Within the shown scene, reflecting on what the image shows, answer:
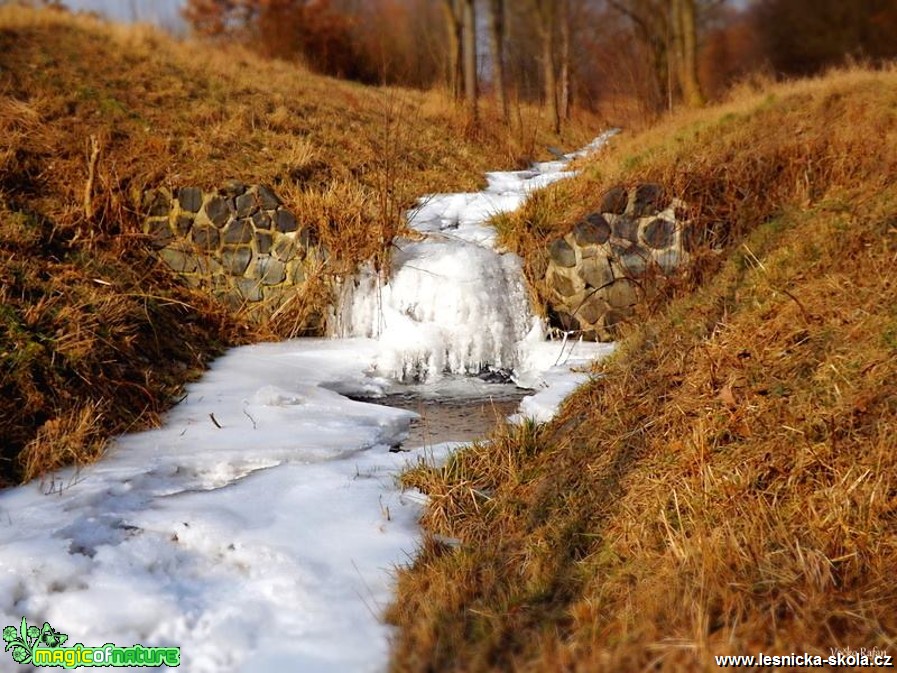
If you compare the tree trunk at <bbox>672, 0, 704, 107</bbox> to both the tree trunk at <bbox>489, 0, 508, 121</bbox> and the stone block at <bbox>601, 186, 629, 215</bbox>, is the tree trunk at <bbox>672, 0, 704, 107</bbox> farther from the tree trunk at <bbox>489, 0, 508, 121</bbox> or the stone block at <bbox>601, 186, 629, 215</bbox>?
the stone block at <bbox>601, 186, 629, 215</bbox>

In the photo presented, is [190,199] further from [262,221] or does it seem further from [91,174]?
[91,174]

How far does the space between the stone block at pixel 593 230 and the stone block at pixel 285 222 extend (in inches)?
104

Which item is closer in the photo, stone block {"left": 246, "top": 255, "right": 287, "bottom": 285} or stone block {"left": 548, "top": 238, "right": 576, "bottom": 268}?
stone block {"left": 548, "top": 238, "right": 576, "bottom": 268}

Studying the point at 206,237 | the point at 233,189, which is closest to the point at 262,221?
the point at 233,189

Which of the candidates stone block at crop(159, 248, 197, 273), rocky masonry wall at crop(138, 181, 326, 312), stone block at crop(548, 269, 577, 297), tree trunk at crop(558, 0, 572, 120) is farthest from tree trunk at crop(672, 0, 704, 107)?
stone block at crop(159, 248, 197, 273)

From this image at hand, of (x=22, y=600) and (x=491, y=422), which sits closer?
(x=22, y=600)

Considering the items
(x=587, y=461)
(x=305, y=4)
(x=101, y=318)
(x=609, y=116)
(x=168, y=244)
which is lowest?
(x=587, y=461)

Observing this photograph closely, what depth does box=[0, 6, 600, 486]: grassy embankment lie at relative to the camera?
4.37 m

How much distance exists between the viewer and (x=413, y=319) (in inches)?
254

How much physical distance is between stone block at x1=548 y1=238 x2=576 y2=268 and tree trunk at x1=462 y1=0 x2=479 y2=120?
19.5ft

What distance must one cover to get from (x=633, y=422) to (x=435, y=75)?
1350 centimetres

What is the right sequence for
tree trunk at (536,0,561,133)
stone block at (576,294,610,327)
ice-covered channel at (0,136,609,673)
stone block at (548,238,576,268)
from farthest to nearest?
1. tree trunk at (536,0,561,133)
2. stone block at (548,238,576,268)
3. stone block at (576,294,610,327)
4. ice-covered channel at (0,136,609,673)

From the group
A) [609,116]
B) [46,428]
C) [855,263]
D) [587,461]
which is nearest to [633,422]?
[587,461]

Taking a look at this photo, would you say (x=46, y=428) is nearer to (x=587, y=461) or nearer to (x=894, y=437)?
(x=587, y=461)
